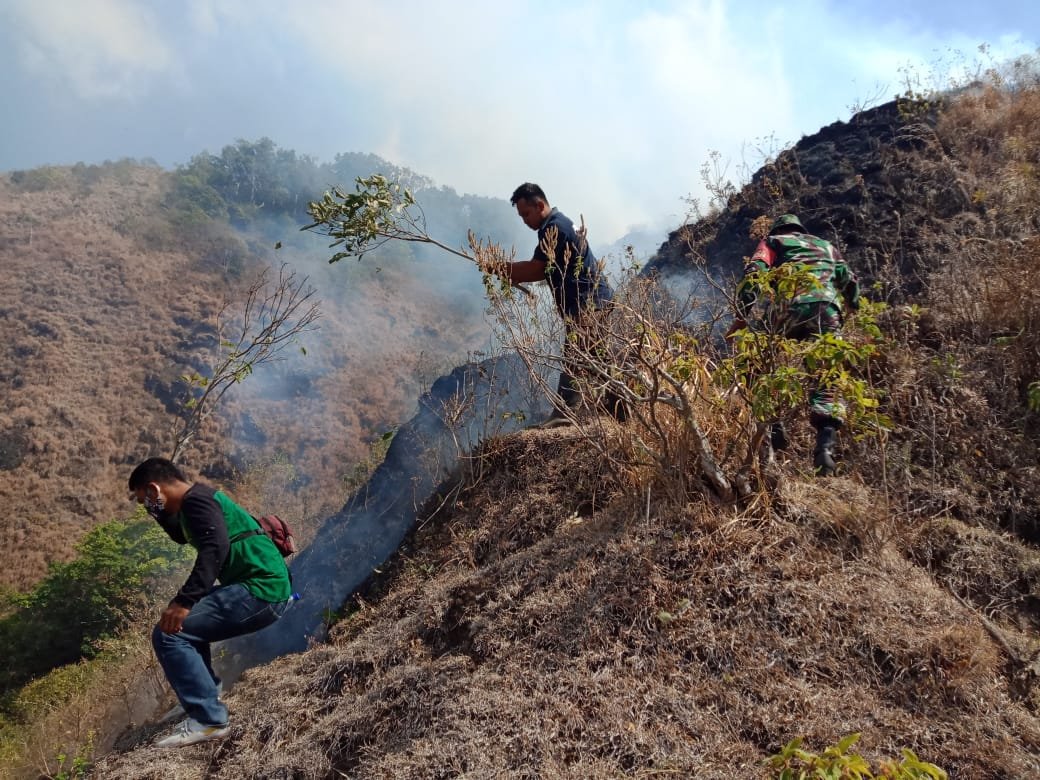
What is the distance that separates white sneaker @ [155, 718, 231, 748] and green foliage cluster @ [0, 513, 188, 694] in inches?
406

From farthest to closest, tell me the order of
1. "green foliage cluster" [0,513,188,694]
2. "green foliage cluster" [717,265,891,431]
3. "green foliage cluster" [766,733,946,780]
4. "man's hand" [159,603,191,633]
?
"green foliage cluster" [0,513,188,694] → "man's hand" [159,603,191,633] → "green foliage cluster" [717,265,891,431] → "green foliage cluster" [766,733,946,780]

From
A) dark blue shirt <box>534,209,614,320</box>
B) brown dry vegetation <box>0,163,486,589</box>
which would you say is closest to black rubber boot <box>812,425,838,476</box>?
dark blue shirt <box>534,209,614,320</box>

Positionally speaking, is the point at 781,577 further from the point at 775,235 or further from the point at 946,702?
the point at 775,235

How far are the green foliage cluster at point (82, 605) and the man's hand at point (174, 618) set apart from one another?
1056 centimetres

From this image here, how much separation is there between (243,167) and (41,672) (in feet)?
116

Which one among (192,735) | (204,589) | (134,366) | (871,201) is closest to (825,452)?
(204,589)

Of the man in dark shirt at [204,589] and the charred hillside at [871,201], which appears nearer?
the man in dark shirt at [204,589]

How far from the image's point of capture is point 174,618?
2.48m

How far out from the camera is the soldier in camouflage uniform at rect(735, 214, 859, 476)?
2.91m

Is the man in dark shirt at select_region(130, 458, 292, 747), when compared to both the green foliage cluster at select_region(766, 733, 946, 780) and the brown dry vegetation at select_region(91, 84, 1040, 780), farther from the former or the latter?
the green foliage cluster at select_region(766, 733, 946, 780)

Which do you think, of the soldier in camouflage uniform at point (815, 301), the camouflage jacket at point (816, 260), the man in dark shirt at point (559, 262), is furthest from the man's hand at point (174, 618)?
the camouflage jacket at point (816, 260)

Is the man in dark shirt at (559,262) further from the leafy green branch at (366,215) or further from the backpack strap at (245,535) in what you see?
the backpack strap at (245,535)

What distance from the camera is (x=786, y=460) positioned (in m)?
2.99

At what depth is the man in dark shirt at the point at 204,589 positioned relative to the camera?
8.23ft
